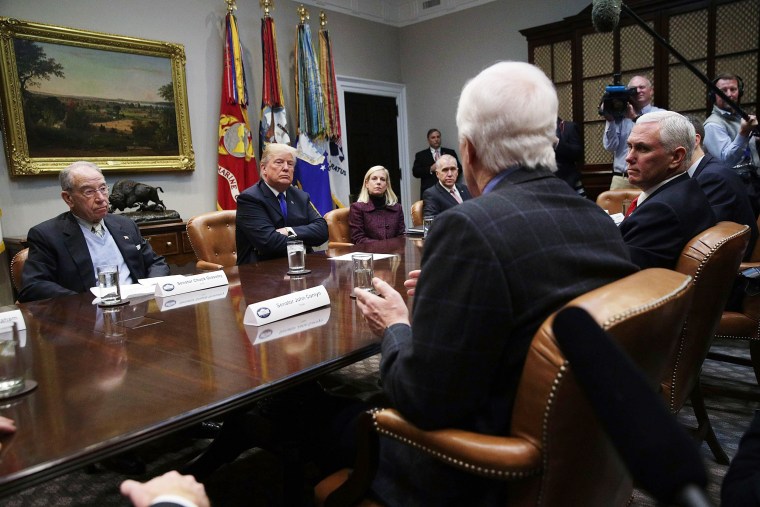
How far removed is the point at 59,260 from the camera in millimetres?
2357

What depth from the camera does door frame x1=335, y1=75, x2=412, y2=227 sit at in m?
6.50

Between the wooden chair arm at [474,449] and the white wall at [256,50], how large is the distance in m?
4.11

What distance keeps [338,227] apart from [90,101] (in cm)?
223

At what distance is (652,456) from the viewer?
→ 0.37 metres

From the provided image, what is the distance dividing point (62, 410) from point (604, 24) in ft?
6.04

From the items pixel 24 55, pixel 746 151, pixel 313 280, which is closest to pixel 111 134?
pixel 24 55

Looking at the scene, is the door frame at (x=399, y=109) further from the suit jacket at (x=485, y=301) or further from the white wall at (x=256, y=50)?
the suit jacket at (x=485, y=301)

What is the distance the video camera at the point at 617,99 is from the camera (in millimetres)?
4059

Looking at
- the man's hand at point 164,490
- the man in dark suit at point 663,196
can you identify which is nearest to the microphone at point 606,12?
the man in dark suit at point 663,196

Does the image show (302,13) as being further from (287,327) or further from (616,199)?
(287,327)

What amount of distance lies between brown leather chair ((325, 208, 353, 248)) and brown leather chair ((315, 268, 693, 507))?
9.64 ft

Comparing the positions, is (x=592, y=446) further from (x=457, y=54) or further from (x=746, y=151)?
(x=457, y=54)

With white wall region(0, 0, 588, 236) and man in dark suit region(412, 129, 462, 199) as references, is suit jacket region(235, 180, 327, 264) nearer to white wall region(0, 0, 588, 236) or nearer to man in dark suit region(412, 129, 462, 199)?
white wall region(0, 0, 588, 236)

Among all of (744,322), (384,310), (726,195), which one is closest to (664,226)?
(744,322)
